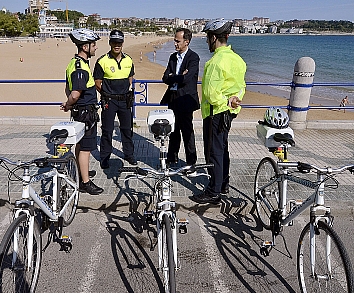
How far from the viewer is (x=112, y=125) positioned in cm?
607

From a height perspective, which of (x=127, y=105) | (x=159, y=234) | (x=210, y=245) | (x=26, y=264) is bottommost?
(x=210, y=245)

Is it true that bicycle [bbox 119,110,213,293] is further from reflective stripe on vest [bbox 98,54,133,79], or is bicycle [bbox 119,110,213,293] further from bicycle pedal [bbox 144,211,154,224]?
reflective stripe on vest [bbox 98,54,133,79]

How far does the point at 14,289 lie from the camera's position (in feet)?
10.4

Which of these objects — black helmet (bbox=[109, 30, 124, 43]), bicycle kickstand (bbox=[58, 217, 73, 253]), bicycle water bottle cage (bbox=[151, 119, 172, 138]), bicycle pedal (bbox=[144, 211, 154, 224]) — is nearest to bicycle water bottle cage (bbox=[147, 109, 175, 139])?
bicycle water bottle cage (bbox=[151, 119, 172, 138])

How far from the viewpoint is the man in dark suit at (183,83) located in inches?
229

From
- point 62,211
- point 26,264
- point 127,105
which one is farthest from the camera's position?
point 127,105

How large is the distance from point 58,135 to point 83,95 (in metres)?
1.24

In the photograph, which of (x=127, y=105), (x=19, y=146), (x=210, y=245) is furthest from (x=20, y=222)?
(x=19, y=146)

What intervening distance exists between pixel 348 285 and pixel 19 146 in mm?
6468

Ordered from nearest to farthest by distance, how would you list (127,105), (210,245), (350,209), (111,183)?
1. (210,245)
2. (350,209)
3. (111,183)
4. (127,105)

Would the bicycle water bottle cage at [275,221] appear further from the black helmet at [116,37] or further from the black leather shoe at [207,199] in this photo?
the black helmet at [116,37]

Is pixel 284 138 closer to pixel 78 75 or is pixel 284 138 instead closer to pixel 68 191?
pixel 68 191

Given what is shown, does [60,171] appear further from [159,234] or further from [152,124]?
[159,234]

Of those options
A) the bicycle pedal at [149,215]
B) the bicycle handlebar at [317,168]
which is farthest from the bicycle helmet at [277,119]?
the bicycle pedal at [149,215]
